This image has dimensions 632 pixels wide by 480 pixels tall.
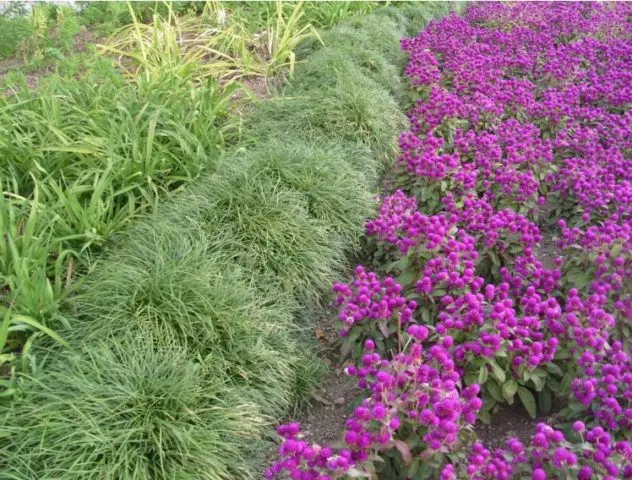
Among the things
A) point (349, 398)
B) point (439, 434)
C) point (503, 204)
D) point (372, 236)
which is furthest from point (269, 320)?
point (503, 204)

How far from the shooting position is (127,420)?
2.18 meters

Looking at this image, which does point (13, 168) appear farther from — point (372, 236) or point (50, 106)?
point (372, 236)

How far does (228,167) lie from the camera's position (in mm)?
3779

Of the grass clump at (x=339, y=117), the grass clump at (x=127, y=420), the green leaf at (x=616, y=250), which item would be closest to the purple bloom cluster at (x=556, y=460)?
the grass clump at (x=127, y=420)

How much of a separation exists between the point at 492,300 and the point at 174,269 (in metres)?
1.56

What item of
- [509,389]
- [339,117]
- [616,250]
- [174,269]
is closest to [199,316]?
[174,269]

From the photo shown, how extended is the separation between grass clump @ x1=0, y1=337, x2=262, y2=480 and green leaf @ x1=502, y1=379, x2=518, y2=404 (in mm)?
1013

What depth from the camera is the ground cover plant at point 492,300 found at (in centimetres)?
195

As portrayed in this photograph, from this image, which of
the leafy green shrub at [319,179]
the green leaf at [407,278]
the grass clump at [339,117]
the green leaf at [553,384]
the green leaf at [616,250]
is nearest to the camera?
the green leaf at [553,384]

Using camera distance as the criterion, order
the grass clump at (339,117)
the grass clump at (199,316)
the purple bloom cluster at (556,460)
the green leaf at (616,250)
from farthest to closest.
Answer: the grass clump at (339,117) → the green leaf at (616,250) → the grass clump at (199,316) → the purple bloom cluster at (556,460)

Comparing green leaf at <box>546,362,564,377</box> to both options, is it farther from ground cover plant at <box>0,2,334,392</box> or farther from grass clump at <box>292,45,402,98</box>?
grass clump at <box>292,45,402,98</box>

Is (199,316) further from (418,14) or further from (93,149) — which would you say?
(418,14)

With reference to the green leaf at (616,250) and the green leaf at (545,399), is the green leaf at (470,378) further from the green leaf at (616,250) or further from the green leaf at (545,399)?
the green leaf at (616,250)

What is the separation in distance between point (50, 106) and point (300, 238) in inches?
78.9
